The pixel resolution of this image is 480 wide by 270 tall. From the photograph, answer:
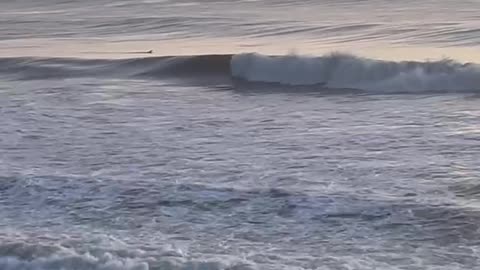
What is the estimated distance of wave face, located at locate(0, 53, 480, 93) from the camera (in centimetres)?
1407

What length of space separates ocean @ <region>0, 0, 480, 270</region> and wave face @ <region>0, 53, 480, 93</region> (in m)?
0.04

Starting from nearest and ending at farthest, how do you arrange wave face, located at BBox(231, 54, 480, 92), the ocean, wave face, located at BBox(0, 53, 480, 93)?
the ocean → wave face, located at BBox(231, 54, 480, 92) → wave face, located at BBox(0, 53, 480, 93)

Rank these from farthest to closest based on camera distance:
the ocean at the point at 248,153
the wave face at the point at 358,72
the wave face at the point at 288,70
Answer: the wave face at the point at 288,70
the wave face at the point at 358,72
the ocean at the point at 248,153

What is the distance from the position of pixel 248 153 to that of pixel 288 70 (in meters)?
6.21

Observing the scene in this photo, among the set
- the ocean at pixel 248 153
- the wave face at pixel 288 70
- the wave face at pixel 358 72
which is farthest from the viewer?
the wave face at pixel 288 70

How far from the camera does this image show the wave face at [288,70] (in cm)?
1407

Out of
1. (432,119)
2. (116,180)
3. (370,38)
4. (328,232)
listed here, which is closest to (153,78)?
(370,38)

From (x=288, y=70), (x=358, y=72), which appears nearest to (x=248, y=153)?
(x=358, y=72)

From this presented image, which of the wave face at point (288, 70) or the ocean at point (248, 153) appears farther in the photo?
the wave face at point (288, 70)

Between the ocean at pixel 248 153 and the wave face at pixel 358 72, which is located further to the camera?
the wave face at pixel 358 72

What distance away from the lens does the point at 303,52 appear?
1702 cm

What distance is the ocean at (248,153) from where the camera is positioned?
719cm

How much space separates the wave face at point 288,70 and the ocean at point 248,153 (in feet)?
0.12

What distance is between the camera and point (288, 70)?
52.1 ft
